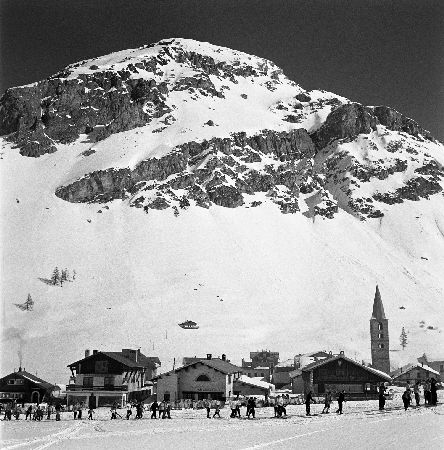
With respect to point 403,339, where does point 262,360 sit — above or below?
below

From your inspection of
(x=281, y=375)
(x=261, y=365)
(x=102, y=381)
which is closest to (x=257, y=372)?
(x=261, y=365)

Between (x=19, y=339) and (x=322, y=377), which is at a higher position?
(x=19, y=339)

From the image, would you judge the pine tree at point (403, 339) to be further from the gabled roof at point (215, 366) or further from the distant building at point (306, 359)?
the gabled roof at point (215, 366)

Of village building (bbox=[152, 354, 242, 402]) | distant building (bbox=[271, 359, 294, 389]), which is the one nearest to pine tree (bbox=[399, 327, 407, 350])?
distant building (bbox=[271, 359, 294, 389])

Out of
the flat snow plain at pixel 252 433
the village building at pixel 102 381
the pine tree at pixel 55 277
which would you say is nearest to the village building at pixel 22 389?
the village building at pixel 102 381

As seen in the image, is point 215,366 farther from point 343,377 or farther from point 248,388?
point 343,377

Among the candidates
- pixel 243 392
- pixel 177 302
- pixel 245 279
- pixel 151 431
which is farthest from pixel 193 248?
pixel 151 431

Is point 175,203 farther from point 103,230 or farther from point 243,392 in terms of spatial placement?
point 243,392

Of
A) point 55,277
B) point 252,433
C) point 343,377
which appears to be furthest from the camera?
point 55,277
